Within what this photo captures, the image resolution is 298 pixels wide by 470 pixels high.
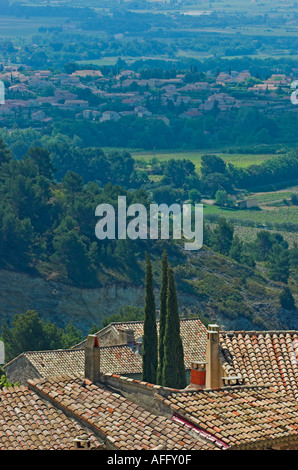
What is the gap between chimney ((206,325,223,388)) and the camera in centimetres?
1597

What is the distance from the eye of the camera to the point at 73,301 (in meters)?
56.2

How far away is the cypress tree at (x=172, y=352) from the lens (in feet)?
73.9

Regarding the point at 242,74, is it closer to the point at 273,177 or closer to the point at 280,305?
the point at 273,177

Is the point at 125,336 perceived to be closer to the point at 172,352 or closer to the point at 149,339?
the point at 149,339

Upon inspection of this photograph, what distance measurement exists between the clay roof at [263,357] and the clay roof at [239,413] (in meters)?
1.45

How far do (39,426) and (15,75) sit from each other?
16156 centimetres

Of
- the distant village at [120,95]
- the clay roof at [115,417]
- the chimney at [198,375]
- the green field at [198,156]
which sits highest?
the distant village at [120,95]

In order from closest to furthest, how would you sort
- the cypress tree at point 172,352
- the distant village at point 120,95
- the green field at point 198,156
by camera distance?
the cypress tree at point 172,352
the green field at point 198,156
the distant village at point 120,95

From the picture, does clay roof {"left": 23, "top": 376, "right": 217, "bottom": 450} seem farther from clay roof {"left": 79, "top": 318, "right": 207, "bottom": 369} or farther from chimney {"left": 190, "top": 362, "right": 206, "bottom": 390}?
clay roof {"left": 79, "top": 318, "right": 207, "bottom": 369}

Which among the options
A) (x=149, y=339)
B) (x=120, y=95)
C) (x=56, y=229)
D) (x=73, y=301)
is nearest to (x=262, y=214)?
(x=56, y=229)

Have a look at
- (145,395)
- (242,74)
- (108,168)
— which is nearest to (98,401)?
(145,395)

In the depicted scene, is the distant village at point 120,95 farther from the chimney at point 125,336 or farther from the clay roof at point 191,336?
the chimney at point 125,336

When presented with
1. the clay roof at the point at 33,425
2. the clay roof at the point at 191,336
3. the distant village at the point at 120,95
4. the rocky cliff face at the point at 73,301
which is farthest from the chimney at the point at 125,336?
the distant village at the point at 120,95

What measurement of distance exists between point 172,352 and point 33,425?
27.6 ft
